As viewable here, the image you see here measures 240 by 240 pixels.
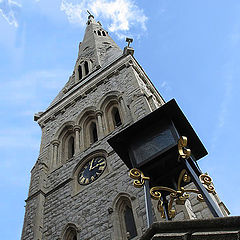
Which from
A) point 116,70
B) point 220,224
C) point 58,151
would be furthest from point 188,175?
point 116,70

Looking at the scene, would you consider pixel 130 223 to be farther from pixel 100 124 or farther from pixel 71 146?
pixel 71 146

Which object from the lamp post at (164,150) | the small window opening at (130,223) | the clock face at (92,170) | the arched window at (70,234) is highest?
the clock face at (92,170)

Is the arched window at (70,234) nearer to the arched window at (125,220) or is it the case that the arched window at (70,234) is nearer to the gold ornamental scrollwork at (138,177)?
the arched window at (125,220)

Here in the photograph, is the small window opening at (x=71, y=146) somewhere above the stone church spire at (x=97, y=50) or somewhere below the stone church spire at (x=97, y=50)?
below

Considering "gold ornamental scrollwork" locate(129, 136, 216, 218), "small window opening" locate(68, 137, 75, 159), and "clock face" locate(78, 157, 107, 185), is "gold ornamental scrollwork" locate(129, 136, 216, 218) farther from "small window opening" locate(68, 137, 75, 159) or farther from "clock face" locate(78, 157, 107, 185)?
"small window opening" locate(68, 137, 75, 159)

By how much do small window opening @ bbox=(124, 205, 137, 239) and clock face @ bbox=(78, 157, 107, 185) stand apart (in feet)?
7.32

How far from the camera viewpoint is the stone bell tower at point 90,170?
10.2 meters

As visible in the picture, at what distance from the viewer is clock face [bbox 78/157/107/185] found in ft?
41.2

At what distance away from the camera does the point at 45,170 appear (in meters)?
15.1

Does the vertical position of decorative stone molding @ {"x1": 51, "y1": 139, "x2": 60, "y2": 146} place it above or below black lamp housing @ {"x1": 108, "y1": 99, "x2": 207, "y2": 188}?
above

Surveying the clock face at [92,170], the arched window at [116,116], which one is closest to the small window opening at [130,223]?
the clock face at [92,170]

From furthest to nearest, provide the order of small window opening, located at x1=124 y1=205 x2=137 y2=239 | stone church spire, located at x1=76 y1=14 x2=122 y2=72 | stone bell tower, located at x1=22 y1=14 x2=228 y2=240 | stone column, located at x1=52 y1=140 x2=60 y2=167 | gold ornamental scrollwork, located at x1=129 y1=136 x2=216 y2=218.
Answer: stone church spire, located at x1=76 y1=14 x2=122 y2=72
stone column, located at x1=52 y1=140 x2=60 y2=167
stone bell tower, located at x1=22 y1=14 x2=228 y2=240
small window opening, located at x1=124 y1=205 x2=137 y2=239
gold ornamental scrollwork, located at x1=129 y1=136 x2=216 y2=218

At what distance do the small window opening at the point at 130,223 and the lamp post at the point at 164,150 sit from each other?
14.7 ft

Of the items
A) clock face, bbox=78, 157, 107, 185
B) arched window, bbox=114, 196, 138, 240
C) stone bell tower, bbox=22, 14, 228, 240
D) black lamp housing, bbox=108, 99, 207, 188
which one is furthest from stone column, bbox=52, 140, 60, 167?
black lamp housing, bbox=108, 99, 207, 188
